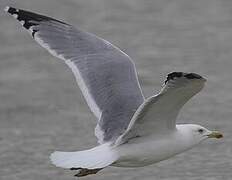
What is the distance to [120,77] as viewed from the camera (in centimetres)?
571

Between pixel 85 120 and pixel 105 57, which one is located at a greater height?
pixel 105 57

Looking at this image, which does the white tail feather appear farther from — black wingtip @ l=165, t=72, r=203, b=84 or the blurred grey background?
the blurred grey background

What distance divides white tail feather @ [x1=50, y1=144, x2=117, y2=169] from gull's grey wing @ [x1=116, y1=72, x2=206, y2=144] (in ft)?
0.51

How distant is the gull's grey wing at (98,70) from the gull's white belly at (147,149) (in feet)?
0.41

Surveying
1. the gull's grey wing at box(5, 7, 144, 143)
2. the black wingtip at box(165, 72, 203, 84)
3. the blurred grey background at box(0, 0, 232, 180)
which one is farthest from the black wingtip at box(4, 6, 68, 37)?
the black wingtip at box(165, 72, 203, 84)

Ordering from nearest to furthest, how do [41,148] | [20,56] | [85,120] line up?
[41,148], [85,120], [20,56]

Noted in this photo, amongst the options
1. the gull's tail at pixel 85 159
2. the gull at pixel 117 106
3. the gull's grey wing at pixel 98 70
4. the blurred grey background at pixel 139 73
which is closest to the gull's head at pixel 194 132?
the gull at pixel 117 106

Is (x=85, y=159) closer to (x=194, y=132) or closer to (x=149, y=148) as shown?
(x=149, y=148)

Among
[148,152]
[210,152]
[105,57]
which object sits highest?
[105,57]

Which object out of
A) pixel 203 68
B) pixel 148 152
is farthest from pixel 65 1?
pixel 148 152

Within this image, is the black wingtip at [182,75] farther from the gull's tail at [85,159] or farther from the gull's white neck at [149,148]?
the gull's white neck at [149,148]

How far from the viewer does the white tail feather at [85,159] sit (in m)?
4.92

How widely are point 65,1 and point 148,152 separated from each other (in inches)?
214

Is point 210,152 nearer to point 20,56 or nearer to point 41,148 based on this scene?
point 41,148
